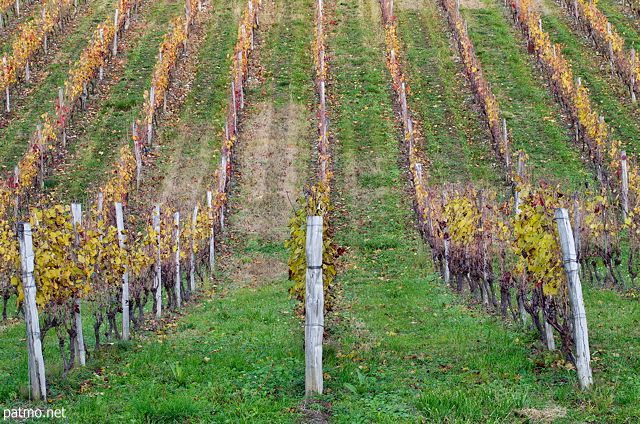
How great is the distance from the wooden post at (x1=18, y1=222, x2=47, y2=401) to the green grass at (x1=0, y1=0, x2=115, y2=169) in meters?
13.6

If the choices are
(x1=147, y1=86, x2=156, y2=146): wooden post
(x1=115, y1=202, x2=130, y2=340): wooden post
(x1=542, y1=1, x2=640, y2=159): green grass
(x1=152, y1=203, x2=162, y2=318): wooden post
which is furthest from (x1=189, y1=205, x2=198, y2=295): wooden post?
(x1=542, y1=1, x2=640, y2=159): green grass

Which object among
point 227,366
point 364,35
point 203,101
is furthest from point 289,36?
point 227,366

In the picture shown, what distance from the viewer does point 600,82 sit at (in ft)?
76.1

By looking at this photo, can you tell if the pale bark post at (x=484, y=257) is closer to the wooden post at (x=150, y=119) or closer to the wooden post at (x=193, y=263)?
the wooden post at (x=193, y=263)

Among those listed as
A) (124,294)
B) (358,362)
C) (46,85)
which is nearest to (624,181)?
(358,362)

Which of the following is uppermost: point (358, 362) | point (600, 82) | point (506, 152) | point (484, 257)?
point (600, 82)

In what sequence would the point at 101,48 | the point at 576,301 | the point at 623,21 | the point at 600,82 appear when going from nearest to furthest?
the point at 576,301 → the point at 600,82 → the point at 101,48 → the point at 623,21

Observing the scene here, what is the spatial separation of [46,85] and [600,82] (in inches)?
717

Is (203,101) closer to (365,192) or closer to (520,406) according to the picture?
(365,192)

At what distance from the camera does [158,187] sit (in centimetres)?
1852

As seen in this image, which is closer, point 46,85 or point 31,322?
point 31,322

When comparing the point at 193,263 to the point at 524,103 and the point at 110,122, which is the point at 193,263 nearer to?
the point at 110,122

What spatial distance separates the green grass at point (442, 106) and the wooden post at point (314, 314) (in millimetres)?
12420

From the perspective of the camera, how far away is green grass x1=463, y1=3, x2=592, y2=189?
18.5 m
